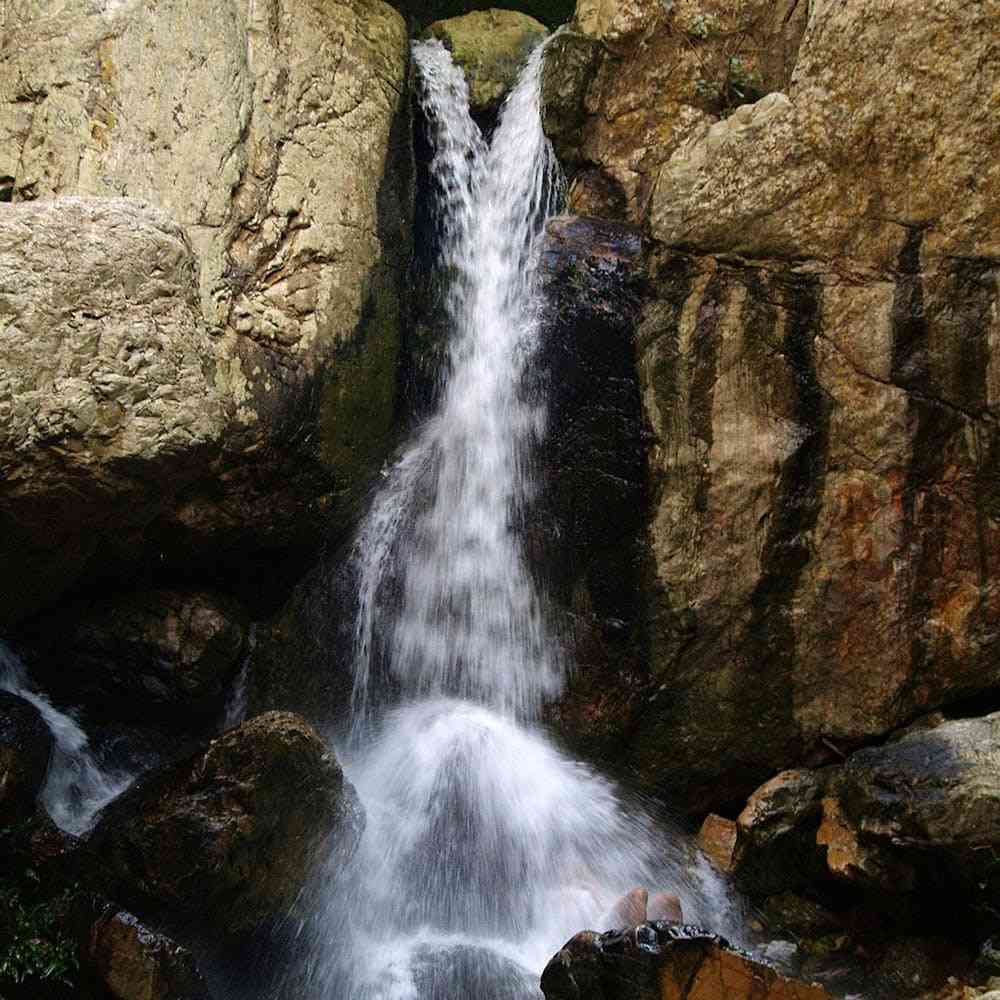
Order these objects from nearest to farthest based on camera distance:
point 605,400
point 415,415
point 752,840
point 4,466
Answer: point 4,466
point 752,840
point 605,400
point 415,415

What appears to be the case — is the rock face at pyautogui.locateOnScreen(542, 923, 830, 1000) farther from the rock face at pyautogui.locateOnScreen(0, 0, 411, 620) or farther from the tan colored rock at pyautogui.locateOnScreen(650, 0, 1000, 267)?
the tan colored rock at pyautogui.locateOnScreen(650, 0, 1000, 267)

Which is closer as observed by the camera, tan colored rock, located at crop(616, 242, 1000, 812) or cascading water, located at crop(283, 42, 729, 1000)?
cascading water, located at crop(283, 42, 729, 1000)

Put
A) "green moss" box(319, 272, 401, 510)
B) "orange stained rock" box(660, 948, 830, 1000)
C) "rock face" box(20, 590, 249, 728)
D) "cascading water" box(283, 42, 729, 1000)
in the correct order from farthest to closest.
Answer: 1. "green moss" box(319, 272, 401, 510)
2. "rock face" box(20, 590, 249, 728)
3. "cascading water" box(283, 42, 729, 1000)
4. "orange stained rock" box(660, 948, 830, 1000)

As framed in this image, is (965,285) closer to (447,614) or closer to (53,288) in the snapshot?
(447,614)

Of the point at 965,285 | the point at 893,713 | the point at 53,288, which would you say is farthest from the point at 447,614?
the point at 965,285

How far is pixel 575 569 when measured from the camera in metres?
6.55

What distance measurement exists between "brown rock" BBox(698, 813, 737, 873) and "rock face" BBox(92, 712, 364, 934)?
2228 mm

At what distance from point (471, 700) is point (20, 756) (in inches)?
107

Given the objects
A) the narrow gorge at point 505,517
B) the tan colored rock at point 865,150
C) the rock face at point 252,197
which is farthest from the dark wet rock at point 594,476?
the rock face at point 252,197

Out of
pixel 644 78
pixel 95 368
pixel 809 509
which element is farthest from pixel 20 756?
pixel 644 78

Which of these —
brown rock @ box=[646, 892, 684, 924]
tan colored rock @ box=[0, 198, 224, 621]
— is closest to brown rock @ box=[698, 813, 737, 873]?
brown rock @ box=[646, 892, 684, 924]

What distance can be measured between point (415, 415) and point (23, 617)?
9.76 ft

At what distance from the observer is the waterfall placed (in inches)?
216

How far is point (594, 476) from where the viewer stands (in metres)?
6.52
